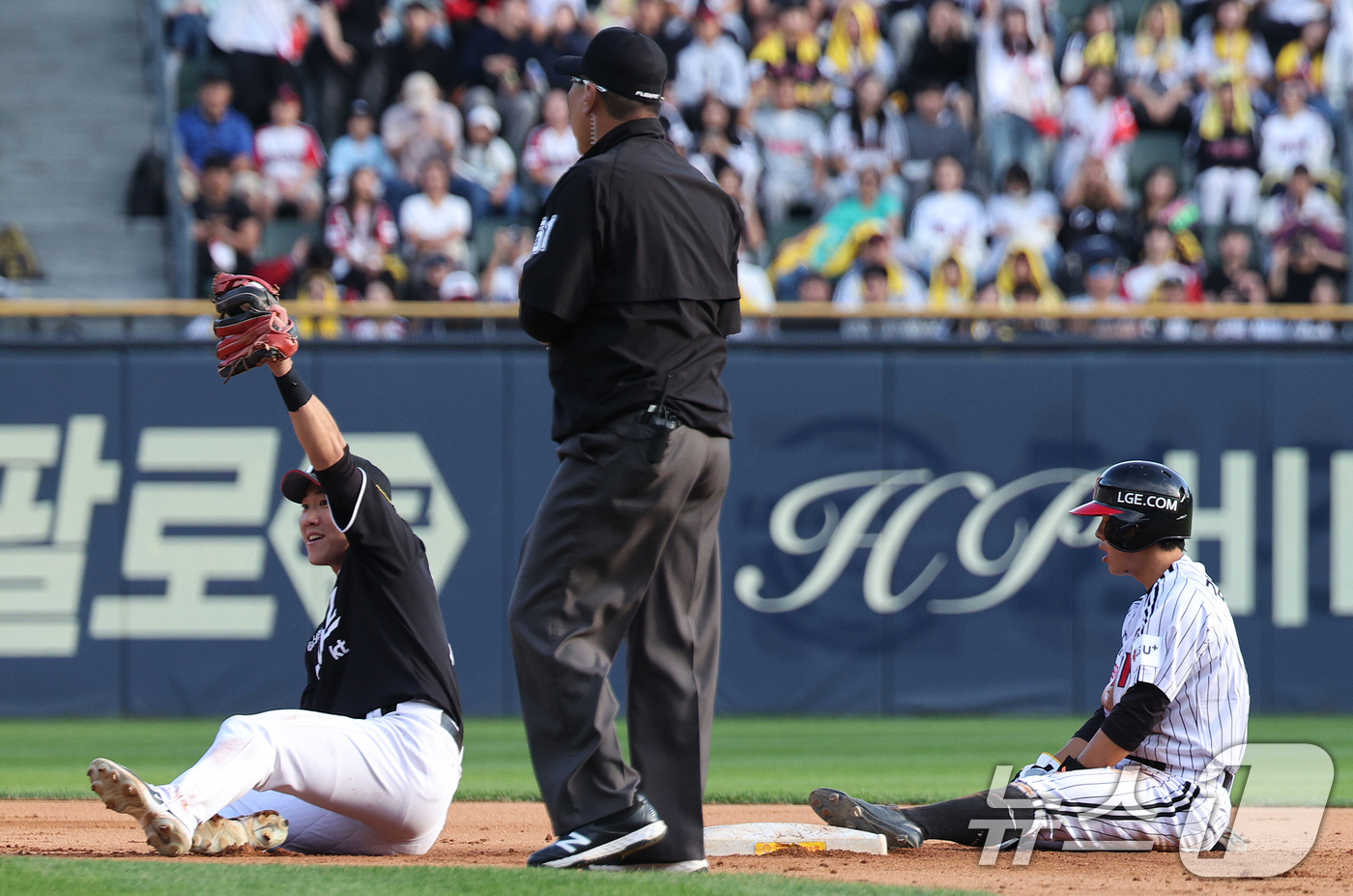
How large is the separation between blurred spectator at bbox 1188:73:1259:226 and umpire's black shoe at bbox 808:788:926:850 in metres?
9.13

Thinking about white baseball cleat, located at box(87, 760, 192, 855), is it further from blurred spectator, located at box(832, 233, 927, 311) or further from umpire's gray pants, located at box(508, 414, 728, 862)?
blurred spectator, located at box(832, 233, 927, 311)

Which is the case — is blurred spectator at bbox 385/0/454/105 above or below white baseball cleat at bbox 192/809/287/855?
above

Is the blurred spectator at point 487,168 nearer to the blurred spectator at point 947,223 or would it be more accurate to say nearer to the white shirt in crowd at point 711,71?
the white shirt in crowd at point 711,71

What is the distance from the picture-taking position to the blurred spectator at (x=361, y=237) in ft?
38.6

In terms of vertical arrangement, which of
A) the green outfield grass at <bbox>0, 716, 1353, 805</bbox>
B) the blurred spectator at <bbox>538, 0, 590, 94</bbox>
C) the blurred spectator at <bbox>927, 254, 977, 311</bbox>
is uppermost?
the blurred spectator at <bbox>538, 0, 590, 94</bbox>

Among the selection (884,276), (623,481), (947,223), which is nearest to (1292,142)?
(947,223)

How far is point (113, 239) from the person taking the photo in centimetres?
1359

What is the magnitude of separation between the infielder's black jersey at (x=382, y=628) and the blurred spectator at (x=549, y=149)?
823 centimetres

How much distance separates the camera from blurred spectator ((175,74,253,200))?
1287 centimetres

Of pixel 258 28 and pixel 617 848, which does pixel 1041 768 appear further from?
pixel 258 28

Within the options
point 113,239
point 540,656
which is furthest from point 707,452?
point 113,239

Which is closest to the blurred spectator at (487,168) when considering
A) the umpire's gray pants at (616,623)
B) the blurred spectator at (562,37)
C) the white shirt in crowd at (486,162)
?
the white shirt in crowd at (486,162)


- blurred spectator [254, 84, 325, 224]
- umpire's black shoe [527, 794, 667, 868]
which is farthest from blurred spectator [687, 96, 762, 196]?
umpire's black shoe [527, 794, 667, 868]

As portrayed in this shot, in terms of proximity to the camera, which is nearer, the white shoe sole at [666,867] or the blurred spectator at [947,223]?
the white shoe sole at [666,867]
